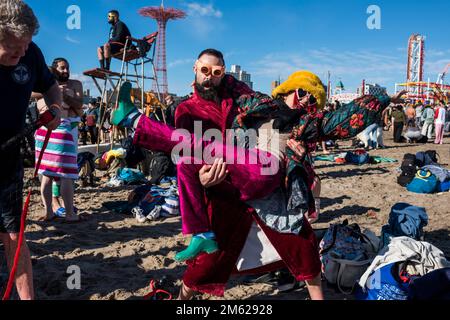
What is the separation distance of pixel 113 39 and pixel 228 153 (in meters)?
7.47

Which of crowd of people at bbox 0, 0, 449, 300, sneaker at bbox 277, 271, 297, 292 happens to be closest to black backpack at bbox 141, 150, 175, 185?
sneaker at bbox 277, 271, 297, 292

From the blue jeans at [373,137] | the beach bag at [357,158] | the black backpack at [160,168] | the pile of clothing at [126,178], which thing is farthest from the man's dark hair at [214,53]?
the blue jeans at [373,137]

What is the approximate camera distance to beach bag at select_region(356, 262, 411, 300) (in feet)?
7.98

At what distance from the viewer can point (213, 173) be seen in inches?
74.4

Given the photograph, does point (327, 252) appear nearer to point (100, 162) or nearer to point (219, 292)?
point (219, 292)

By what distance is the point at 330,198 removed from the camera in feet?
20.7

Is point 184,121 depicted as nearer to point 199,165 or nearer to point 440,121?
point 199,165

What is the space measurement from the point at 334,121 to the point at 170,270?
7.04ft

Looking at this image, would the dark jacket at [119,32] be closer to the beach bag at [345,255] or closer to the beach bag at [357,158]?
the beach bag at [357,158]

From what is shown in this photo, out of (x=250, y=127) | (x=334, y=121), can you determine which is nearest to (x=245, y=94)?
(x=250, y=127)

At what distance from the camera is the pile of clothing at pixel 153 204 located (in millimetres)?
4988

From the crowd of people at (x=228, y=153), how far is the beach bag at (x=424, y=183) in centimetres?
532

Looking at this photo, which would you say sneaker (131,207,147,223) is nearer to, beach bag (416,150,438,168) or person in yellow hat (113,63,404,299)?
person in yellow hat (113,63,404,299)

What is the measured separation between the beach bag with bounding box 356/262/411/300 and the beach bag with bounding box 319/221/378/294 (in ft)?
0.66
